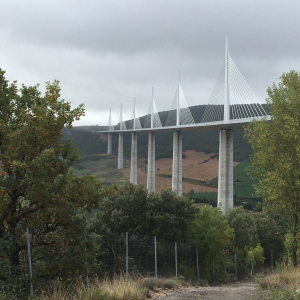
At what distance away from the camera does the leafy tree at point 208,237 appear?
2852cm

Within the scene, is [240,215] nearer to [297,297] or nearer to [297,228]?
[297,228]

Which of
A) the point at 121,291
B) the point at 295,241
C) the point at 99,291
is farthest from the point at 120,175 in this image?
the point at 99,291

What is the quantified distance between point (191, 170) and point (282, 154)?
373ft

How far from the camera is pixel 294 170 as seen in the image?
18.8 m

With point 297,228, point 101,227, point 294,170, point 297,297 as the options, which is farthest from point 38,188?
point 101,227

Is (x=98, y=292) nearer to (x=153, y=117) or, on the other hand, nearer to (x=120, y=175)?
(x=153, y=117)

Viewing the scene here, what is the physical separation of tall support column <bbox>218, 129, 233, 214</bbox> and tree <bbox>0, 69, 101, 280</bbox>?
48.9m

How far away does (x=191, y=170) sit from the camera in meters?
132

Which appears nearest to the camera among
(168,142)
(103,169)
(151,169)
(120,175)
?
(151,169)

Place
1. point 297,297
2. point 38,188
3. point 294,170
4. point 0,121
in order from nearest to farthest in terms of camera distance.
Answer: point 297,297 < point 38,188 < point 0,121 < point 294,170

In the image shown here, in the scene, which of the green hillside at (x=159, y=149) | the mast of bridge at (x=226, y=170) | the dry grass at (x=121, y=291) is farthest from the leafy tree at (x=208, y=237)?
the green hillside at (x=159, y=149)

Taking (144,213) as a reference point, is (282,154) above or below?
above

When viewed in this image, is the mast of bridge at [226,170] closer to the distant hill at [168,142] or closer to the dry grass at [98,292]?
the dry grass at [98,292]

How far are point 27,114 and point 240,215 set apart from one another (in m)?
37.3
